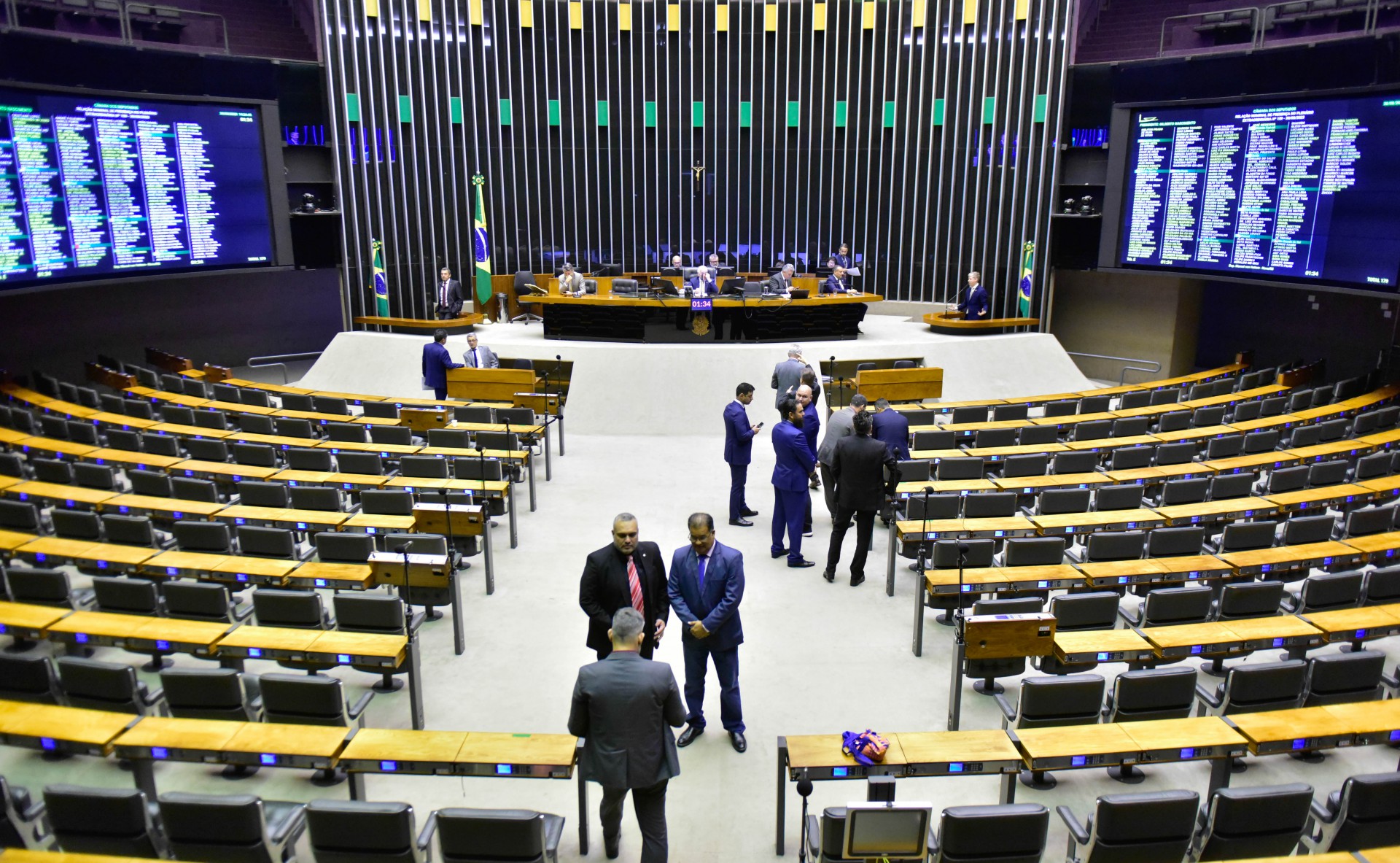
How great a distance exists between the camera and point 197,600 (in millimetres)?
5715

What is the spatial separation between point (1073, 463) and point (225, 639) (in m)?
6.90

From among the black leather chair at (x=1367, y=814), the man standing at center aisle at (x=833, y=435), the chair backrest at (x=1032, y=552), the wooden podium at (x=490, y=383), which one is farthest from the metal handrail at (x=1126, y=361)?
the black leather chair at (x=1367, y=814)

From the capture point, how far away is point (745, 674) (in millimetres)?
5891

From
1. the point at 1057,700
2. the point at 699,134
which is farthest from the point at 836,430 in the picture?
the point at 699,134

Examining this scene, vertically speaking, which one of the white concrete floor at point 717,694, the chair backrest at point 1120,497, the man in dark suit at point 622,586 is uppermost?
the man in dark suit at point 622,586

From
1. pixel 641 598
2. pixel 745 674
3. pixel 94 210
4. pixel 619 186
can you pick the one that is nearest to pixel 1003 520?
pixel 745 674

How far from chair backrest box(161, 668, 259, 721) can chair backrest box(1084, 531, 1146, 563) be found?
5345 millimetres

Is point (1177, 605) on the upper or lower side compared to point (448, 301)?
lower

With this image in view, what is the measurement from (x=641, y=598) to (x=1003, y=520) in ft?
11.1

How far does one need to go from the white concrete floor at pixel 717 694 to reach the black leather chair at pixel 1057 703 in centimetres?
35

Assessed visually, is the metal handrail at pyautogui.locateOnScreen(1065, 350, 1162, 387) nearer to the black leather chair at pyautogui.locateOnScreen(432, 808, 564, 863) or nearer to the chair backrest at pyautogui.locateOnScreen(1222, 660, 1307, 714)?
the chair backrest at pyautogui.locateOnScreen(1222, 660, 1307, 714)

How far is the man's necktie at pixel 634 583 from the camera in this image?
4.82 metres

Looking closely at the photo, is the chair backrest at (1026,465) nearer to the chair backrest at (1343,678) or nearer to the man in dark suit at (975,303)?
the chair backrest at (1343,678)

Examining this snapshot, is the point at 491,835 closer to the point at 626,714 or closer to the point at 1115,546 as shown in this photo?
the point at 626,714
